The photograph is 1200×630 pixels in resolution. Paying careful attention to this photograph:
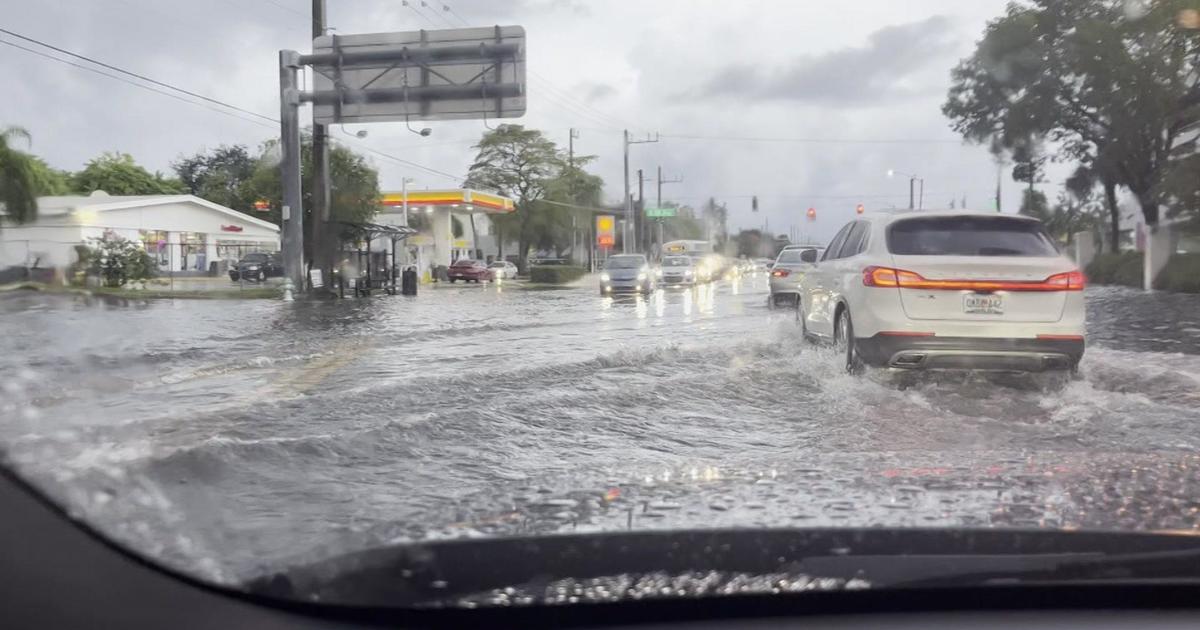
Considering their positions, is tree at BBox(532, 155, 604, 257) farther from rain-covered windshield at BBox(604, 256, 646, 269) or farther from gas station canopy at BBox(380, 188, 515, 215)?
rain-covered windshield at BBox(604, 256, 646, 269)

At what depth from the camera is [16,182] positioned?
5.18 meters

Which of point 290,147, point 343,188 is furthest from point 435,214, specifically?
point 290,147

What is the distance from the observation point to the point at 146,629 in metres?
2.29

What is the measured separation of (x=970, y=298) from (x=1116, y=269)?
2918 cm

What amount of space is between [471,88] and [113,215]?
1779 centimetres

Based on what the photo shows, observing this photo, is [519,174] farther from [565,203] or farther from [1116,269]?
[1116,269]

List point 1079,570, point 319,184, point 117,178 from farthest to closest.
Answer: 1. point 319,184
2. point 117,178
3. point 1079,570

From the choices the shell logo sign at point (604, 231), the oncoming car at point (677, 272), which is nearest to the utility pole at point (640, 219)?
the shell logo sign at point (604, 231)

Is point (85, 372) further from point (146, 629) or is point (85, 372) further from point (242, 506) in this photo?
point (146, 629)

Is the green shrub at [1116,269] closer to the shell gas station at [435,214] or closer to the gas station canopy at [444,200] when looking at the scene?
the shell gas station at [435,214]

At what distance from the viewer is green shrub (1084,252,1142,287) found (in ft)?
108

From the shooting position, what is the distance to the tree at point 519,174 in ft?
226

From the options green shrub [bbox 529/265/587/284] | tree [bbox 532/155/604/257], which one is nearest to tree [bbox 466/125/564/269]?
tree [bbox 532/155/604/257]

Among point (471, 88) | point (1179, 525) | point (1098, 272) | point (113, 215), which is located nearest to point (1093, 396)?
point (1179, 525)
